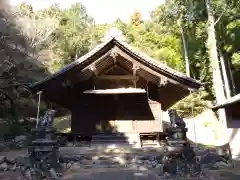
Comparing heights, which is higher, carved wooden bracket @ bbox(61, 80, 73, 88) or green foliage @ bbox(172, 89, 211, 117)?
green foliage @ bbox(172, 89, 211, 117)

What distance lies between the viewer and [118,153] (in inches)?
437

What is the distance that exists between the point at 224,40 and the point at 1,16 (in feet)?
59.9

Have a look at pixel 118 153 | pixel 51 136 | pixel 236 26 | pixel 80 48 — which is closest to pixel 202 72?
pixel 236 26

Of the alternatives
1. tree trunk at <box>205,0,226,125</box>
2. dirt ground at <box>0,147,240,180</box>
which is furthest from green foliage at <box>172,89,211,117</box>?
dirt ground at <box>0,147,240,180</box>

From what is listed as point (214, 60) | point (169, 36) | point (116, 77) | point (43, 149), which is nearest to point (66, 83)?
point (116, 77)

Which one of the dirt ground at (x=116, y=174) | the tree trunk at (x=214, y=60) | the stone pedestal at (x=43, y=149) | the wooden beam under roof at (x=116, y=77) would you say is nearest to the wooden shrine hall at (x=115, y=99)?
the wooden beam under roof at (x=116, y=77)

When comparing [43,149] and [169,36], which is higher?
[169,36]

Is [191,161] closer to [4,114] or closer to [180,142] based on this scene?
[180,142]

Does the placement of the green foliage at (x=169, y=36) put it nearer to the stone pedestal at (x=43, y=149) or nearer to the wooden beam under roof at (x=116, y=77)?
the wooden beam under roof at (x=116, y=77)

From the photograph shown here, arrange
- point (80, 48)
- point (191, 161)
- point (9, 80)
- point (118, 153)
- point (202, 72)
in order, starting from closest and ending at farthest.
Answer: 1. point (191, 161)
2. point (118, 153)
3. point (9, 80)
4. point (202, 72)
5. point (80, 48)

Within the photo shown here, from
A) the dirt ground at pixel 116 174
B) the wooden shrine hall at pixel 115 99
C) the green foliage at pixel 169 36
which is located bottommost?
the dirt ground at pixel 116 174

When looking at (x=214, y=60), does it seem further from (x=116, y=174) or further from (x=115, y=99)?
(x=116, y=174)

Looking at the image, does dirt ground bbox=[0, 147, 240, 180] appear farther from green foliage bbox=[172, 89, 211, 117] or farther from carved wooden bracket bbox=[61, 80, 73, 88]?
green foliage bbox=[172, 89, 211, 117]

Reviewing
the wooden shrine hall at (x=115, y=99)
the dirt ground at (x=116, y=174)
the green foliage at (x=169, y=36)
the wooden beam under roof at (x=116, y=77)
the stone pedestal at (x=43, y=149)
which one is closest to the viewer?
the dirt ground at (x=116, y=174)
